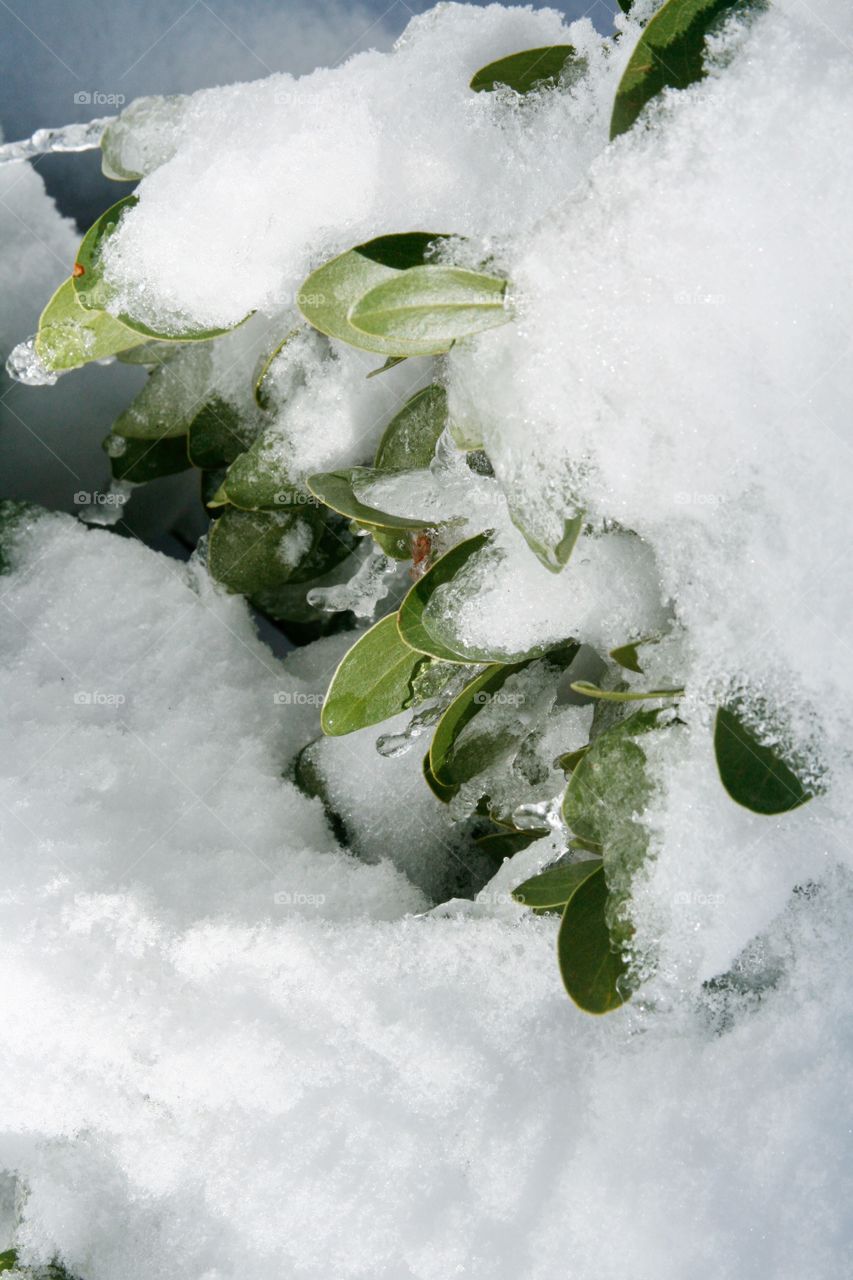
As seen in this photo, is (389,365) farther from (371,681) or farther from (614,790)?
(614,790)

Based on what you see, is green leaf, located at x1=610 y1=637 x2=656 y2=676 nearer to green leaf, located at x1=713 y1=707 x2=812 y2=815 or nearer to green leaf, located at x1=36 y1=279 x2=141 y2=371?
green leaf, located at x1=713 y1=707 x2=812 y2=815

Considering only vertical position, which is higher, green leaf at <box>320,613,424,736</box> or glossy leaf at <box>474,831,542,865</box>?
green leaf at <box>320,613,424,736</box>

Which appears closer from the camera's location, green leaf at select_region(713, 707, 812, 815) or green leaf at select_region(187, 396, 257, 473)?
green leaf at select_region(713, 707, 812, 815)

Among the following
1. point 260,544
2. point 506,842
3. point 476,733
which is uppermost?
point 260,544


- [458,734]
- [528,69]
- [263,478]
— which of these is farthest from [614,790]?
[528,69]

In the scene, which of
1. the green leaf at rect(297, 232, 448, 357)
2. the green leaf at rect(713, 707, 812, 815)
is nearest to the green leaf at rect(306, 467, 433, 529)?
the green leaf at rect(297, 232, 448, 357)

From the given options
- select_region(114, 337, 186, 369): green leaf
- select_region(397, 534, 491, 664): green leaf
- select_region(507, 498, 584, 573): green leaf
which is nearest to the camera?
select_region(507, 498, 584, 573): green leaf

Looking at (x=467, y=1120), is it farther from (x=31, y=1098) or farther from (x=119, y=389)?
(x=119, y=389)
